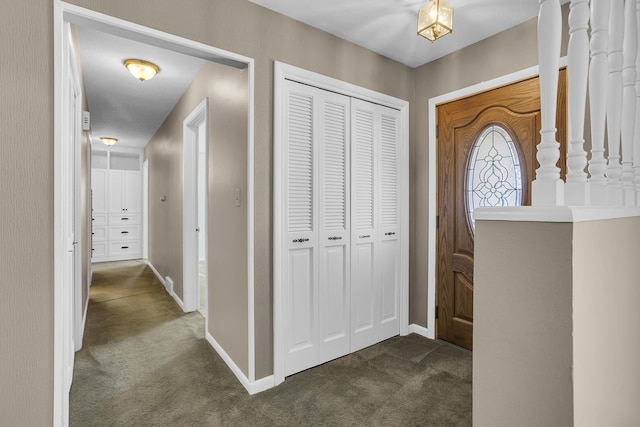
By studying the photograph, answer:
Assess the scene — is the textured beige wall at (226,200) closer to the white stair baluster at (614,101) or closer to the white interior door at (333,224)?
the white interior door at (333,224)

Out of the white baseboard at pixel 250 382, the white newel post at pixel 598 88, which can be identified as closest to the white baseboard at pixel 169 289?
the white baseboard at pixel 250 382

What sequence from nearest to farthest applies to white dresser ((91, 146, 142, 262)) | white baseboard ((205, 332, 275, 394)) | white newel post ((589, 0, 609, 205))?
white newel post ((589, 0, 609, 205)) → white baseboard ((205, 332, 275, 394)) → white dresser ((91, 146, 142, 262))

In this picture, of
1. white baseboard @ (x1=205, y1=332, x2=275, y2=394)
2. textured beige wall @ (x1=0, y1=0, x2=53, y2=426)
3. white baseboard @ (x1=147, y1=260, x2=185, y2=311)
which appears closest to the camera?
textured beige wall @ (x1=0, y1=0, x2=53, y2=426)

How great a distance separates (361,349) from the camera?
2670 mm

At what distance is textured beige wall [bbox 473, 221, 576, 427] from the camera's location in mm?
720

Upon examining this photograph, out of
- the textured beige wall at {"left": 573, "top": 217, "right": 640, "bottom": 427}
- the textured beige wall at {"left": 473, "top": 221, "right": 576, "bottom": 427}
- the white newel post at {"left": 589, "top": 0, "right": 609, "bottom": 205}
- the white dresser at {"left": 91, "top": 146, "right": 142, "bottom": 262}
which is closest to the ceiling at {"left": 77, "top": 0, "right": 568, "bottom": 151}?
the white newel post at {"left": 589, "top": 0, "right": 609, "bottom": 205}

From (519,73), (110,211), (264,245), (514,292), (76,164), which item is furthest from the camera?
(110,211)

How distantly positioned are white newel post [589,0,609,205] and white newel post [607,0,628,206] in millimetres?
73

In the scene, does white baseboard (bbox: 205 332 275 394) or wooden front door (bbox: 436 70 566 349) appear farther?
wooden front door (bbox: 436 70 566 349)

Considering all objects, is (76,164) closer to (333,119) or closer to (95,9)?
(95,9)

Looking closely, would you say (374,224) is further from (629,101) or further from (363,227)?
(629,101)

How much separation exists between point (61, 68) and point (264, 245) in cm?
134

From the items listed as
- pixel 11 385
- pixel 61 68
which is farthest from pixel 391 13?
pixel 11 385

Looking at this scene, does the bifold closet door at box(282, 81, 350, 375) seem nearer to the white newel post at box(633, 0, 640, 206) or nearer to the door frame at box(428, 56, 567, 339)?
the door frame at box(428, 56, 567, 339)
